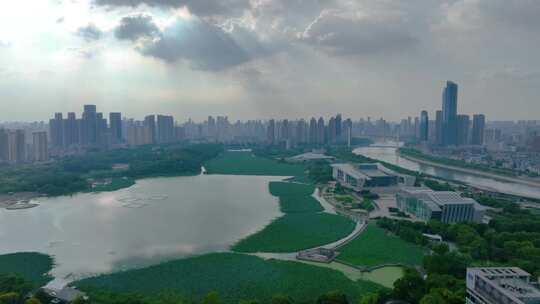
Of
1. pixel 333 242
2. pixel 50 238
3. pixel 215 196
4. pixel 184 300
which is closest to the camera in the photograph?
pixel 184 300

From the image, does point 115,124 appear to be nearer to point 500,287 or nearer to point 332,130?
point 332,130

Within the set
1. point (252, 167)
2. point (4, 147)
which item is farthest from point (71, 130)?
point (252, 167)

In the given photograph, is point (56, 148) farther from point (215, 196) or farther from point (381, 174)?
point (381, 174)

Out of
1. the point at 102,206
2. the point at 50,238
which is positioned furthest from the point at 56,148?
the point at 50,238

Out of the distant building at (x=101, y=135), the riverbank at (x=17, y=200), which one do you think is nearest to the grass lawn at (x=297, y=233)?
the riverbank at (x=17, y=200)

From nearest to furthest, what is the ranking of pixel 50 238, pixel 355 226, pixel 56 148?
pixel 50 238 → pixel 355 226 → pixel 56 148

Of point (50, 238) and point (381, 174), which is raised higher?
point (381, 174)

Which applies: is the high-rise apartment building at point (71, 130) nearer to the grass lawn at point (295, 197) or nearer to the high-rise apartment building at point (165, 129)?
the high-rise apartment building at point (165, 129)
